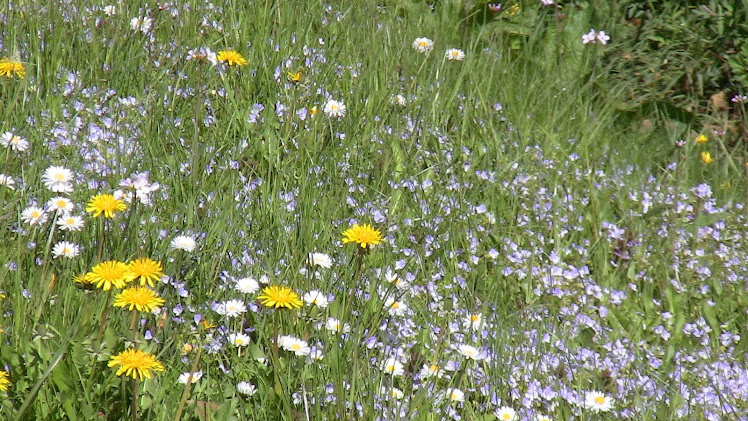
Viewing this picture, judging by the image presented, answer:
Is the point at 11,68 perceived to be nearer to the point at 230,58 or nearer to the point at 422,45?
the point at 230,58

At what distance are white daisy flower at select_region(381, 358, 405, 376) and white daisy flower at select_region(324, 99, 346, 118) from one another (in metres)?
1.22

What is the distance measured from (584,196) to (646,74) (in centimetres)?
116

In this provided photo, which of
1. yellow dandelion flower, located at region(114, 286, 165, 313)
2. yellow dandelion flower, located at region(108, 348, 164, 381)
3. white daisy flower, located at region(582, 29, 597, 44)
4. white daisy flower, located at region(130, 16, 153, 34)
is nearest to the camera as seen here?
yellow dandelion flower, located at region(108, 348, 164, 381)

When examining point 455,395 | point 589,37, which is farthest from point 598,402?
point 589,37

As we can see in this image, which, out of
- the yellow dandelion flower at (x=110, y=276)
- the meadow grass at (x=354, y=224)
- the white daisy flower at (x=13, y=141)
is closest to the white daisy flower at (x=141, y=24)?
the meadow grass at (x=354, y=224)

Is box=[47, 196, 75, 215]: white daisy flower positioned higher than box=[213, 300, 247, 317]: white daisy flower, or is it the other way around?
box=[47, 196, 75, 215]: white daisy flower

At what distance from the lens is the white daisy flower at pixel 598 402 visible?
78.2 inches

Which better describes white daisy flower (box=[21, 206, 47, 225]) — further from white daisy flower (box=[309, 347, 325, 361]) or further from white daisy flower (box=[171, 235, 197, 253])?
white daisy flower (box=[309, 347, 325, 361])

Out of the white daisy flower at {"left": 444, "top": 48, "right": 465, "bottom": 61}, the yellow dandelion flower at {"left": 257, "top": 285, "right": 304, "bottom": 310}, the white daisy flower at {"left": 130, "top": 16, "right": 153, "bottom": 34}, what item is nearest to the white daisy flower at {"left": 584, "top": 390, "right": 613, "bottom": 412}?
the yellow dandelion flower at {"left": 257, "top": 285, "right": 304, "bottom": 310}

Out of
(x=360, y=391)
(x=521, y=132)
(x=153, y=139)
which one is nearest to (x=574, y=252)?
(x=521, y=132)

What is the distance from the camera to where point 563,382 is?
2.10 metres

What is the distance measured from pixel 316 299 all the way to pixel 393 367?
0.83ft

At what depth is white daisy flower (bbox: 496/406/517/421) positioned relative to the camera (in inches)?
76.4

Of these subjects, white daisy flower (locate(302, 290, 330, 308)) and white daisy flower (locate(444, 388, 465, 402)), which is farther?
white daisy flower (locate(302, 290, 330, 308))
